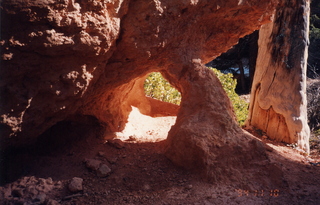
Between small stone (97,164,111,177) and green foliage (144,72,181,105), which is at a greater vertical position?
green foliage (144,72,181,105)

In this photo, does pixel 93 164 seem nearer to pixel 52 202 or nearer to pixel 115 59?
pixel 52 202

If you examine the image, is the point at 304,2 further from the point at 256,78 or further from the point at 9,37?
the point at 9,37

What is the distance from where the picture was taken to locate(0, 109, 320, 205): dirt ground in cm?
257

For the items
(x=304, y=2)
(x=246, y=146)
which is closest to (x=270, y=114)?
(x=304, y=2)

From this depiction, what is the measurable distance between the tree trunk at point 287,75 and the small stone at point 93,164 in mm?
3455

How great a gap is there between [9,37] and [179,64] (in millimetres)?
1877

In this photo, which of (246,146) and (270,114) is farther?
(270,114)

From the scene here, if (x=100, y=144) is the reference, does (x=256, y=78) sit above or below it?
above

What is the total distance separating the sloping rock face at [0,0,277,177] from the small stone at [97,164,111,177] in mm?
683

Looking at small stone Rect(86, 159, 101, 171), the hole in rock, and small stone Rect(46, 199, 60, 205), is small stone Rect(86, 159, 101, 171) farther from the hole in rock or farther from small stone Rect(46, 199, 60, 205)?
the hole in rock

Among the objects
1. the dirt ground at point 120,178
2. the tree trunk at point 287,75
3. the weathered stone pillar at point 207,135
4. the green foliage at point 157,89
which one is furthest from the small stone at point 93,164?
the green foliage at point 157,89

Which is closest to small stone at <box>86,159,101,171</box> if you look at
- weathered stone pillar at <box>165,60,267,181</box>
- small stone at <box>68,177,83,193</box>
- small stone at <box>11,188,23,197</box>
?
small stone at <box>68,177,83,193</box>

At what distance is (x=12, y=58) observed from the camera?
7.43 feet

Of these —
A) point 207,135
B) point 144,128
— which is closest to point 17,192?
point 207,135
